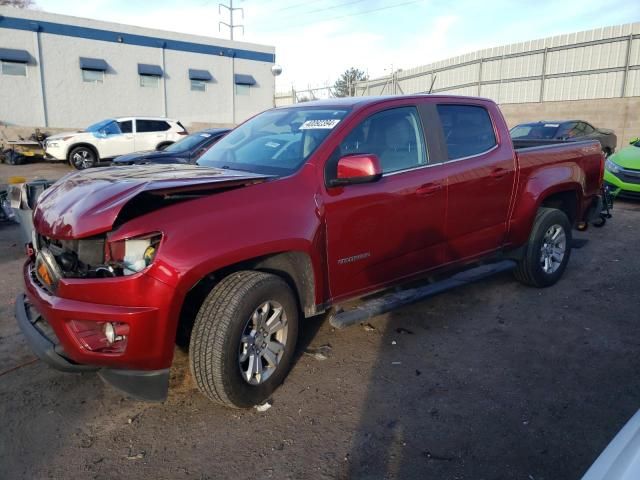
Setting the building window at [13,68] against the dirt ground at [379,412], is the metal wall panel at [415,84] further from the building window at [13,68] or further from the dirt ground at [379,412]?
the dirt ground at [379,412]

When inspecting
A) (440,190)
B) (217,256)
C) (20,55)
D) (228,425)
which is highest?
(20,55)

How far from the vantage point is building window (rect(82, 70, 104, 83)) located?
868 inches

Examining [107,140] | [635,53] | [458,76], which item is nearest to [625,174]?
[635,53]

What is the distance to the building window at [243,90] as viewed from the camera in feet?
90.2

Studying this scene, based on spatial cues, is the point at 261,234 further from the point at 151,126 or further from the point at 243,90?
the point at 243,90

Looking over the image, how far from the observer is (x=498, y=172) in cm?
440

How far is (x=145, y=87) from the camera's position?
23.8 metres

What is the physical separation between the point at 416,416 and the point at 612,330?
2223 mm

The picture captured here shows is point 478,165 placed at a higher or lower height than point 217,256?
higher

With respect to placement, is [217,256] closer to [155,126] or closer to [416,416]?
[416,416]

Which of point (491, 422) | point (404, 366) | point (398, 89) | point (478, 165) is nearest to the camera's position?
point (491, 422)

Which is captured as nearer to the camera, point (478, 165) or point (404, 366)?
point (404, 366)

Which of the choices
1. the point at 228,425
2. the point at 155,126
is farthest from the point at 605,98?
the point at 228,425

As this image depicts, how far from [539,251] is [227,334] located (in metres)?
3.48
